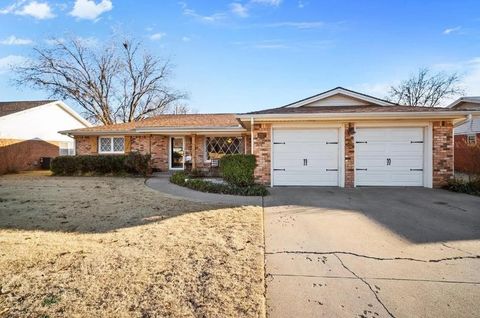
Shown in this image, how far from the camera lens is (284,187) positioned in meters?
9.05

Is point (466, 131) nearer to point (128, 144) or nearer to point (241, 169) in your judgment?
point (241, 169)

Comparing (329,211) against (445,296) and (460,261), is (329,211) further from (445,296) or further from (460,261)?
(445,296)

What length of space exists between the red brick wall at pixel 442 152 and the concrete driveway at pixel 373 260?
2.56 metres

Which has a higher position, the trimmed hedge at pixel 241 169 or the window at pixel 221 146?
the window at pixel 221 146

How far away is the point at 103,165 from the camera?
42.4ft

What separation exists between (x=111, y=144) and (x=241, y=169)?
10.7m

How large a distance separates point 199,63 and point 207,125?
4210 mm

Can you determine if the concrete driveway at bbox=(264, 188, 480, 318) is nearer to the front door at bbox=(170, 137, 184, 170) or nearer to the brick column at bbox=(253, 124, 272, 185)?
the brick column at bbox=(253, 124, 272, 185)

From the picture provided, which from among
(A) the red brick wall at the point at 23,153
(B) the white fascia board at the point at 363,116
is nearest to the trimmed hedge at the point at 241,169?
(B) the white fascia board at the point at 363,116

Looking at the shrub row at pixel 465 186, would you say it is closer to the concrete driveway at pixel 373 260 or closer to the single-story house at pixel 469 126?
the concrete driveway at pixel 373 260

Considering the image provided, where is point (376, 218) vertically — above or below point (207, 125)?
below

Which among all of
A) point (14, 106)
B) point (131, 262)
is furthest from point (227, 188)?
point (14, 106)

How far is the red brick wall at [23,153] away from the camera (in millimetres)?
14828

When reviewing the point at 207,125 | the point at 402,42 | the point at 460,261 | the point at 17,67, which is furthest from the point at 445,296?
the point at 17,67
